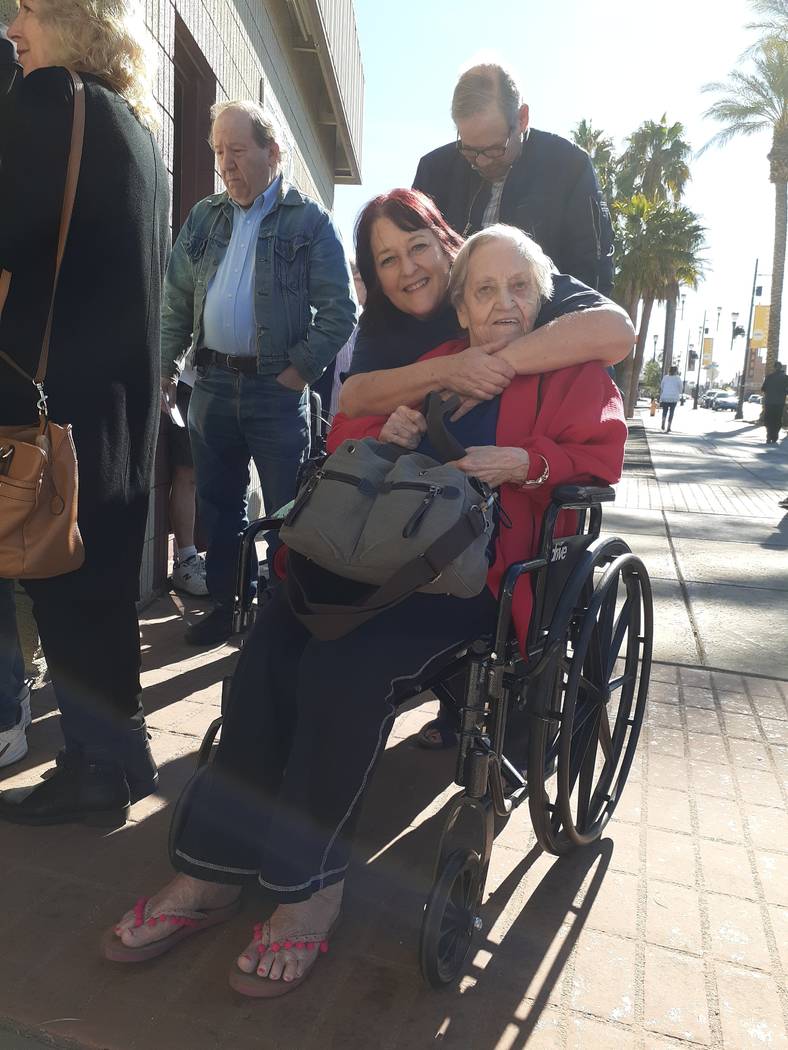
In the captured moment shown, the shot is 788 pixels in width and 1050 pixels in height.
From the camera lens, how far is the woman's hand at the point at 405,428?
2.33 metres

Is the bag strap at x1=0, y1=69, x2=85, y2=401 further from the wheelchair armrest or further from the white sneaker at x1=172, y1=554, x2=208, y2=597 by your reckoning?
the white sneaker at x1=172, y1=554, x2=208, y2=597

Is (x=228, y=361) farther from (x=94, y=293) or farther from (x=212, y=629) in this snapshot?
(x=94, y=293)

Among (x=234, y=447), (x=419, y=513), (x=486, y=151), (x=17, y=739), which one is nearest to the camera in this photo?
(x=419, y=513)

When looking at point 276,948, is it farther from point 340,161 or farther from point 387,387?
point 340,161

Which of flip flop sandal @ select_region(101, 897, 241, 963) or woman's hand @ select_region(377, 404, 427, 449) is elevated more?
woman's hand @ select_region(377, 404, 427, 449)

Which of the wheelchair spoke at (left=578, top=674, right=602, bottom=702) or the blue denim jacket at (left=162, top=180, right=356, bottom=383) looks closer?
the wheelchair spoke at (left=578, top=674, right=602, bottom=702)

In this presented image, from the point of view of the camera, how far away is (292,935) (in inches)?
75.9

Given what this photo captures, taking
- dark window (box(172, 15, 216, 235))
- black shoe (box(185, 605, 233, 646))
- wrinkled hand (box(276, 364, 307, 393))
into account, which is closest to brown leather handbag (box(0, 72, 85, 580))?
wrinkled hand (box(276, 364, 307, 393))

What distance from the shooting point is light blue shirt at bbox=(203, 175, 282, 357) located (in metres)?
3.75

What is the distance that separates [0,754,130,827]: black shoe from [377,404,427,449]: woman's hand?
118cm

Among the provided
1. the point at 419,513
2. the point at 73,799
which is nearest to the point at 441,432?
the point at 419,513

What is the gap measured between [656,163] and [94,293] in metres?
43.1

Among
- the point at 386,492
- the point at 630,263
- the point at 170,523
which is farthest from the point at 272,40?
the point at 630,263

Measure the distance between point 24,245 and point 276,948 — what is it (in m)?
1.64
